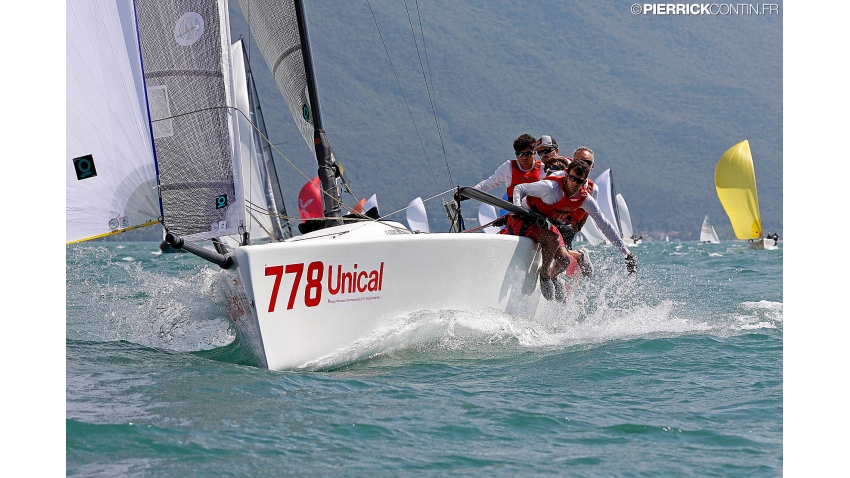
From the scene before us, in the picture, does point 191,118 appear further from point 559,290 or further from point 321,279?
point 559,290

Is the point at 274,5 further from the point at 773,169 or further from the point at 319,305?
the point at 773,169

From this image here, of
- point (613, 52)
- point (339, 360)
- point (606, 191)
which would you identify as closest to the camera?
point (339, 360)

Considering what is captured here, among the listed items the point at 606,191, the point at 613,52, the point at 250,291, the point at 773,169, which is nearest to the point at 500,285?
the point at 250,291

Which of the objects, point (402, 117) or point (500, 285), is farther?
point (402, 117)

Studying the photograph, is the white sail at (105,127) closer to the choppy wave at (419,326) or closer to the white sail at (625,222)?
the choppy wave at (419,326)

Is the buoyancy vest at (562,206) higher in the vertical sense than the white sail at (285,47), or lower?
lower

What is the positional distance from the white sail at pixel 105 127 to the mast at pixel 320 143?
1.20m

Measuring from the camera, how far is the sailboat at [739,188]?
73.8 feet

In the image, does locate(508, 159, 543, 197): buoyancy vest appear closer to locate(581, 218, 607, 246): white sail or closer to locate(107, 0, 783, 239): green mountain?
locate(581, 218, 607, 246): white sail

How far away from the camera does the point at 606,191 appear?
1150 inches

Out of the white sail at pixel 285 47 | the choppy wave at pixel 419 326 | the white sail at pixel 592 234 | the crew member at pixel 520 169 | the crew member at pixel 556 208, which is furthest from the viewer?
the white sail at pixel 592 234

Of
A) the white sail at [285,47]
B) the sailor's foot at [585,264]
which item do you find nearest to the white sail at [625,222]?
the sailor's foot at [585,264]

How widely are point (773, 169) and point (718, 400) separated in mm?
101374

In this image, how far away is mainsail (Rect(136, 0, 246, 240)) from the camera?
4836 mm
